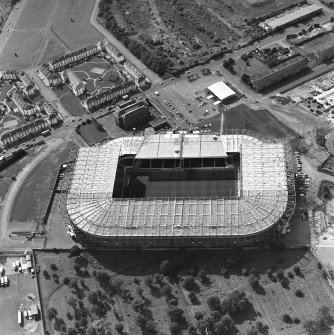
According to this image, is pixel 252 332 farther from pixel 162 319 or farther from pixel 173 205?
pixel 173 205

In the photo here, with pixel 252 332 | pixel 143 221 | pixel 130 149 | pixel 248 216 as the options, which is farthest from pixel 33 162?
pixel 252 332

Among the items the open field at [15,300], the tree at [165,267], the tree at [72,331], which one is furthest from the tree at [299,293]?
the open field at [15,300]

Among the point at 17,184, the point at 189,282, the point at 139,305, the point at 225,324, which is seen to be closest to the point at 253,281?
the point at 225,324

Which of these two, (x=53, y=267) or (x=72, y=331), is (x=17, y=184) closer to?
(x=53, y=267)

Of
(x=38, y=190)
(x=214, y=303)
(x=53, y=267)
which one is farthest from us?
(x=38, y=190)

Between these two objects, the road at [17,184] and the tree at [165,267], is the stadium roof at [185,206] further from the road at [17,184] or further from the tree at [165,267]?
the road at [17,184]

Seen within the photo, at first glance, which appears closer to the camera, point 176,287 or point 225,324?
point 225,324

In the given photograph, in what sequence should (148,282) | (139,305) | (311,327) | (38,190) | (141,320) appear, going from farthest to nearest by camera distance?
(38,190), (148,282), (139,305), (141,320), (311,327)

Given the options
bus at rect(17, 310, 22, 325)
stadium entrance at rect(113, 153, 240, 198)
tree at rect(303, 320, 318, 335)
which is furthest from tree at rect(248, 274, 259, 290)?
bus at rect(17, 310, 22, 325)

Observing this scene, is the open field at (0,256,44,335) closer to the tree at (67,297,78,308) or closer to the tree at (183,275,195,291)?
the tree at (67,297,78,308)
